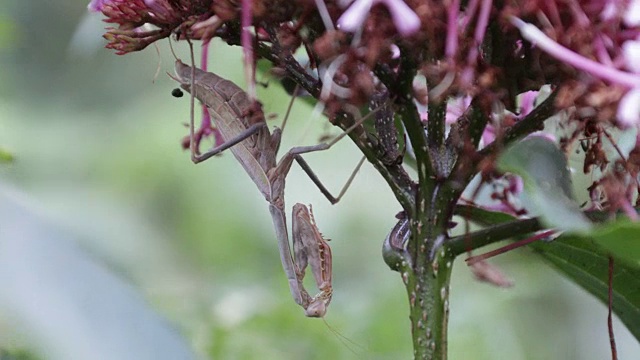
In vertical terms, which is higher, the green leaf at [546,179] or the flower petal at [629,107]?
the flower petal at [629,107]

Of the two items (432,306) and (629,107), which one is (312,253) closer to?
(432,306)

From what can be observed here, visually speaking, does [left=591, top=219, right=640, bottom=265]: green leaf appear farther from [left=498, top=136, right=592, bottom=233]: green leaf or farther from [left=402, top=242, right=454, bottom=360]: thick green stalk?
[left=402, top=242, right=454, bottom=360]: thick green stalk

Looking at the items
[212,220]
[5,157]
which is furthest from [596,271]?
[212,220]

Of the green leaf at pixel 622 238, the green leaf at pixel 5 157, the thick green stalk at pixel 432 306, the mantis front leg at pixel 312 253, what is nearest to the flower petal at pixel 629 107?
the green leaf at pixel 622 238

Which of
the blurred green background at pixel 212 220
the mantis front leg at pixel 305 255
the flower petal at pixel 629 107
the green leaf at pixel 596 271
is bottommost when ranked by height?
the blurred green background at pixel 212 220

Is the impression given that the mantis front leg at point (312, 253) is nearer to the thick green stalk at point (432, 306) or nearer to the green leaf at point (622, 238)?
the thick green stalk at point (432, 306)

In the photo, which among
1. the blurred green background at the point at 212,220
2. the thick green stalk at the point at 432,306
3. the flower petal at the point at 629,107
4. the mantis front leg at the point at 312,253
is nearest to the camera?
the flower petal at the point at 629,107
